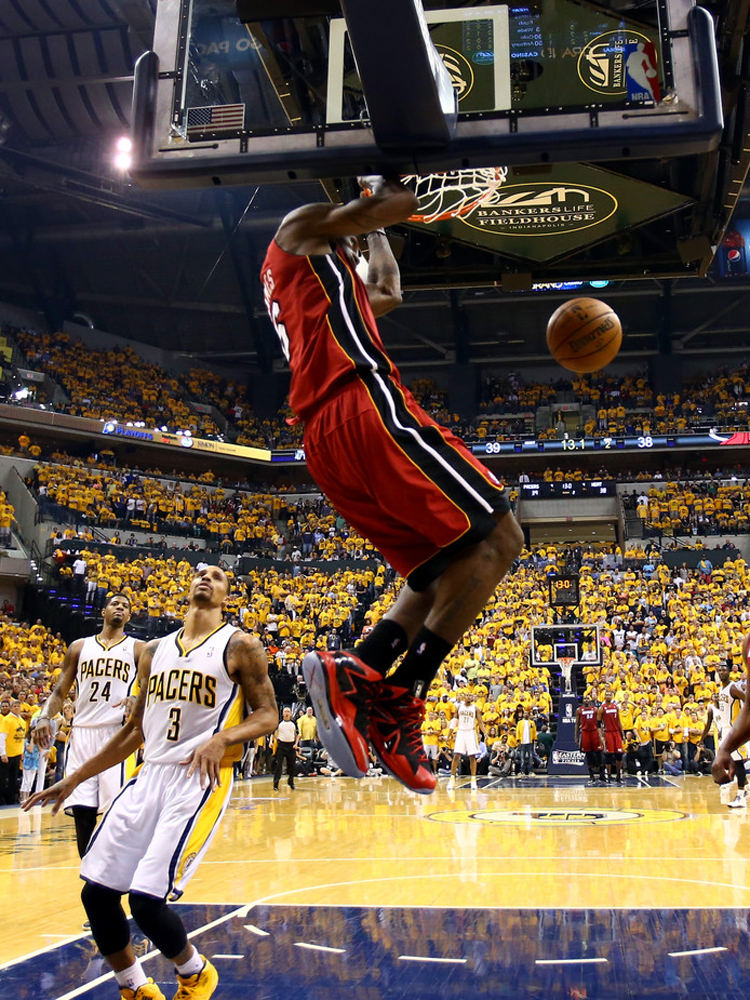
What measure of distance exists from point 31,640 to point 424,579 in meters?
18.5

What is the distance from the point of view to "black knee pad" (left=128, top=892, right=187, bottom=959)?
3701 millimetres

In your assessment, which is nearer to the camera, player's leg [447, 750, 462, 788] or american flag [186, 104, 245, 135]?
american flag [186, 104, 245, 135]

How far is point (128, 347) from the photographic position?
115ft

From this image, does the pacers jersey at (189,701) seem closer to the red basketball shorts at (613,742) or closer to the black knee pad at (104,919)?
the black knee pad at (104,919)

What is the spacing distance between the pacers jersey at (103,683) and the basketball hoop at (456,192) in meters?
3.60

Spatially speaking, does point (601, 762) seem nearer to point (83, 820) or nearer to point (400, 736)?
point (83, 820)

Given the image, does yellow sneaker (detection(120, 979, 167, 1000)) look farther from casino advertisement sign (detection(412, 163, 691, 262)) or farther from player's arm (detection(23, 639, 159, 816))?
casino advertisement sign (detection(412, 163, 691, 262))

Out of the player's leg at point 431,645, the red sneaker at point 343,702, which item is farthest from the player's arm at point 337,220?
the red sneaker at point 343,702

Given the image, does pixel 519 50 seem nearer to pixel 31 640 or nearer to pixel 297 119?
pixel 297 119

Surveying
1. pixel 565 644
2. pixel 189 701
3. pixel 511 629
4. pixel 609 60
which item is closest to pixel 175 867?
pixel 189 701

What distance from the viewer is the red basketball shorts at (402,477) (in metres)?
2.66

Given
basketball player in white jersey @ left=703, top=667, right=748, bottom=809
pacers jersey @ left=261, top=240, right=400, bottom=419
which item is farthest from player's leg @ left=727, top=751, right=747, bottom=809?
pacers jersey @ left=261, top=240, right=400, bottom=419

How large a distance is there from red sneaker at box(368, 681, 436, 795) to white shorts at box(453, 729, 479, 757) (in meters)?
13.6

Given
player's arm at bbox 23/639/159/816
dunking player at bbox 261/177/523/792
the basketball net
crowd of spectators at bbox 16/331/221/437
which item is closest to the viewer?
dunking player at bbox 261/177/523/792
